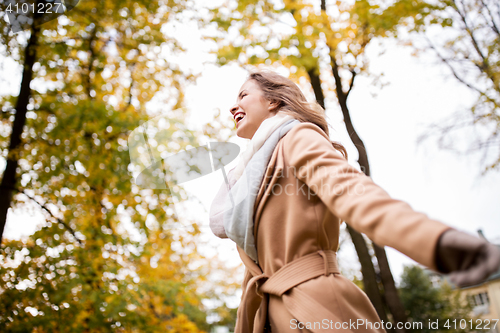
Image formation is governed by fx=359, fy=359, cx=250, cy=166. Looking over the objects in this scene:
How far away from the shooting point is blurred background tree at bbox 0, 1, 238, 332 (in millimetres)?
4238

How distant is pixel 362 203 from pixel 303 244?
41 centimetres

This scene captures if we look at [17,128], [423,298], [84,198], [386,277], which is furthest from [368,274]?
[423,298]

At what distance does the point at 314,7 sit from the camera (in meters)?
5.99

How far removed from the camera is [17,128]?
4637 mm

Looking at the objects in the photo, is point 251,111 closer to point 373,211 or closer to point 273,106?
point 273,106

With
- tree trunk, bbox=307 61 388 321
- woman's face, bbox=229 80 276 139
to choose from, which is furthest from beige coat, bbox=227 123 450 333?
tree trunk, bbox=307 61 388 321

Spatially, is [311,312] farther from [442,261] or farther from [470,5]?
[470,5]

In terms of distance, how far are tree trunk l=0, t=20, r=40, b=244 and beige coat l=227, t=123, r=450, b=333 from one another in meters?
4.13

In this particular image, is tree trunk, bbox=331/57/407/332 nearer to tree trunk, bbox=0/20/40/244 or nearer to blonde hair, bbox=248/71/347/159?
blonde hair, bbox=248/71/347/159

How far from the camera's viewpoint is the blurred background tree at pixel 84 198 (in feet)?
13.9

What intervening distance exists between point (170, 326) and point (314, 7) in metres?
5.47

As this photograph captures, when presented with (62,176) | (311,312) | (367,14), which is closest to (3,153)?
(62,176)

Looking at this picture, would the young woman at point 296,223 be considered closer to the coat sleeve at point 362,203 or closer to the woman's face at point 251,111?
the coat sleeve at point 362,203

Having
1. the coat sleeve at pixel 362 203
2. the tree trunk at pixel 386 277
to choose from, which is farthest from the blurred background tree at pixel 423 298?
the coat sleeve at pixel 362 203
